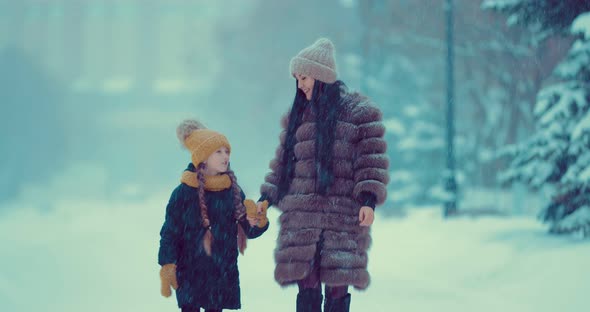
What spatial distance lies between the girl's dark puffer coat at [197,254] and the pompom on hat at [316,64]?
1.02 meters

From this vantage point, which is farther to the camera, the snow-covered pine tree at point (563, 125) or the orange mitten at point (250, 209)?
the snow-covered pine tree at point (563, 125)

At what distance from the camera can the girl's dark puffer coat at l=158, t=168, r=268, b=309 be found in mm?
5781

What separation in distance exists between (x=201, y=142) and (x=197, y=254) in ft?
2.30

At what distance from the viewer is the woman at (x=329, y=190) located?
5957 mm

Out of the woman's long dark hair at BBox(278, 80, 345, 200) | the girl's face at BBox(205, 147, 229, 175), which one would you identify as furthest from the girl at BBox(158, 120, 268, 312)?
the woman's long dark hair at BBox(278, 80, 345, 200)

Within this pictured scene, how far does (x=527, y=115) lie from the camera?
28.7 meters

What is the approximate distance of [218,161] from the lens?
231 inches

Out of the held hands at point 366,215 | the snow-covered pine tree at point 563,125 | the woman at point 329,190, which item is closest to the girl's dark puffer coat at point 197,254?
the woman at point 329,190

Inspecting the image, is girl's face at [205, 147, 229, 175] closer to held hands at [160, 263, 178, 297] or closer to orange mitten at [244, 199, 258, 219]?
orange mitten at [244, 199, 258, 219]

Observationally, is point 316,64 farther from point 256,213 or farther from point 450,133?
point 450,133

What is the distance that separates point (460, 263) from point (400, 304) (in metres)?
3.48

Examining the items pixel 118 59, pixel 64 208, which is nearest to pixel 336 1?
pixel 64 208

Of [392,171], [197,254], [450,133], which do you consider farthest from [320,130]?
[392,171]

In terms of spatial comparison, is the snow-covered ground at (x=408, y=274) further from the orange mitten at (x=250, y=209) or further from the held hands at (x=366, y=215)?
the held hands at (x=366, y=215)
